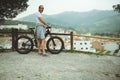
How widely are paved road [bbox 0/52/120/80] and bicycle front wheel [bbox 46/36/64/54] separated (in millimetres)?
797

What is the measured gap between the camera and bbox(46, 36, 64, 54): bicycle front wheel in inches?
407

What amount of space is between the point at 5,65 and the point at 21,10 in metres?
21.3

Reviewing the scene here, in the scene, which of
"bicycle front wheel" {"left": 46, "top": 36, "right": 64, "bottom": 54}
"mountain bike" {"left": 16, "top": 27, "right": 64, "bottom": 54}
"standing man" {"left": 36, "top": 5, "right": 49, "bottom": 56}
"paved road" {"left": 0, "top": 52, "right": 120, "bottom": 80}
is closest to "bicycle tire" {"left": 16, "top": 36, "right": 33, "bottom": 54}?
"mountain bike" {"left": 16, "top": 27, "right": 64, "bottom": 54}

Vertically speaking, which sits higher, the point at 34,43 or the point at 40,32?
the point at 40,32

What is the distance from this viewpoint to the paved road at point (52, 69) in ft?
22.7

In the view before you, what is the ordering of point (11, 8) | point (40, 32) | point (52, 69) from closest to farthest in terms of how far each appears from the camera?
point (52, 69), point (40, 32), point (11, 8)

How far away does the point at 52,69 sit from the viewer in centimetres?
772

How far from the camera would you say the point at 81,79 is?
269 inches

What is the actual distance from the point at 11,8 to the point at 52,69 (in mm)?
19881

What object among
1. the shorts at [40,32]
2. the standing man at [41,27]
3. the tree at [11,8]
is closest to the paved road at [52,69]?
the standing man at [41,27]

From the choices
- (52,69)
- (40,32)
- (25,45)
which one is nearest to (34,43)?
(25,45)

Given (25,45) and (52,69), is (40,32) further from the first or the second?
(52,69)

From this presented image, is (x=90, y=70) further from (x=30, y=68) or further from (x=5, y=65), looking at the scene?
(x=5, y=65)

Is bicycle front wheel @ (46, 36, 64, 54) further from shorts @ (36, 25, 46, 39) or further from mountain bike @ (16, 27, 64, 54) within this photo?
shorts @ (36, 25, 46, 39)
